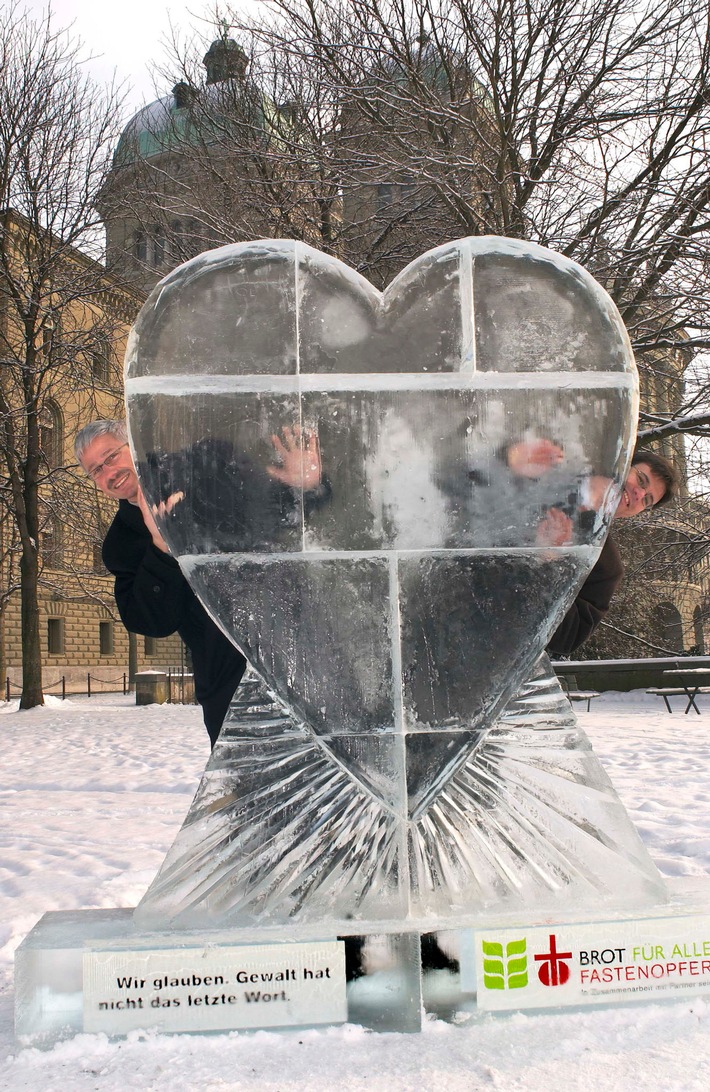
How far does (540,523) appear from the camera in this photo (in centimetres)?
230

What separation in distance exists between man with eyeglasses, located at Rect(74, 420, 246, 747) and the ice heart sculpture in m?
0.37

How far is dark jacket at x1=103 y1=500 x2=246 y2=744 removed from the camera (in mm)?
2662

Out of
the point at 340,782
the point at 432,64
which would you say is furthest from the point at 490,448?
the point at 432,64

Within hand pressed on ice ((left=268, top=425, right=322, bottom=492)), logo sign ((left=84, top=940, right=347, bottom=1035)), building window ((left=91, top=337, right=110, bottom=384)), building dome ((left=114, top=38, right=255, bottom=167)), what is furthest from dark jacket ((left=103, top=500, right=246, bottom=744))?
building window ((left=91, top=337, right=110, bottom=384))

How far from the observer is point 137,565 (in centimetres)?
268

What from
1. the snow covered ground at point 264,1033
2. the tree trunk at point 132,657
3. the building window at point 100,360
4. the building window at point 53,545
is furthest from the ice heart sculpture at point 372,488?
the tree trunk at point 132,657

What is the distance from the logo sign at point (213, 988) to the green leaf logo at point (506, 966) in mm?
329

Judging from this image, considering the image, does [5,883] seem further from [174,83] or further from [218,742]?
[174,83]

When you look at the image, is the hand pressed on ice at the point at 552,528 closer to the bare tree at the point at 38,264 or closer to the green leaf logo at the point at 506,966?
the green leaf logo at the point at 506,966

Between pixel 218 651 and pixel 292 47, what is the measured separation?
35.2 feet

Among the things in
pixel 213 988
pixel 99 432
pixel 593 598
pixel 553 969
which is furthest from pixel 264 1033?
pixel 99 432

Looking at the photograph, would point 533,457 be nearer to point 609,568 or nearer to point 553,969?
point 609,568

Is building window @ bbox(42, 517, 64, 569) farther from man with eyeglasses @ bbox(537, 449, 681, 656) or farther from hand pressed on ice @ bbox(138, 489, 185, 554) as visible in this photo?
man with eyeglasses @ bbox(537, 449, 681, 656)

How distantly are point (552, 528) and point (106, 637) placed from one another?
99.7ft
